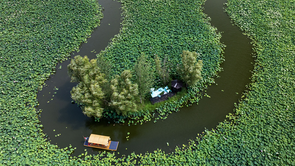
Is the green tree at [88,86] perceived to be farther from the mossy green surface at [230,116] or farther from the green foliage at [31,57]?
the mossy green surface at [230,116]

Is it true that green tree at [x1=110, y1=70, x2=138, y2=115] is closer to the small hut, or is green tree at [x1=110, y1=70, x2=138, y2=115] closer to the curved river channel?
the curved river channel

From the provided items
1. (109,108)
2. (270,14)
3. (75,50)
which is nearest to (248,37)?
(270,14)

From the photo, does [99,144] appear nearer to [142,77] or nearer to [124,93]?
[124,93]

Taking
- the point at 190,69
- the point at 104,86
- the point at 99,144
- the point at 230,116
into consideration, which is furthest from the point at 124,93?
the point at 230,116

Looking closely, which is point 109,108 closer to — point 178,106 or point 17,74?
point 178,106

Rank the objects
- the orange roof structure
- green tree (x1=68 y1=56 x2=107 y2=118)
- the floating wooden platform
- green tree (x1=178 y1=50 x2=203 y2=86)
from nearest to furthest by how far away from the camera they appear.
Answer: green tree (x1=68 y1=56 x2=107 y2=118)
the orange roof structure
the floating wooden platform
green tree (x1=178 y1=50 x2=203 y2=86)

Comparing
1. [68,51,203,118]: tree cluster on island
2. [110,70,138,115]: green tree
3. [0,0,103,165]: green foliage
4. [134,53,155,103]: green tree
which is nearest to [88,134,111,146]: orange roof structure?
[68,51,203,118]: tree cluster on island

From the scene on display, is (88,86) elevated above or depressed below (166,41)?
below
